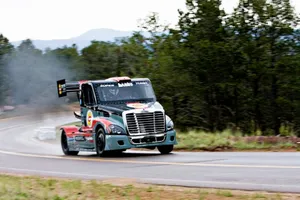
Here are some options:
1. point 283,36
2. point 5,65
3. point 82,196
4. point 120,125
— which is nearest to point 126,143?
point 120,125

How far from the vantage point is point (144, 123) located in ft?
60.5

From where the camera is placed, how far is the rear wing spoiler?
1978 cm

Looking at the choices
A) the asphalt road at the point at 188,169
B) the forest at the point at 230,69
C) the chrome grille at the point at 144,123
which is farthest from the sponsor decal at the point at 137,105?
the forest at the point at 230,69

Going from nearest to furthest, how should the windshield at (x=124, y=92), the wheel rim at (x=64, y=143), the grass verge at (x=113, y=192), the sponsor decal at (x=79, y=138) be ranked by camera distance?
the grass verge at (x=113, y=192) < the windshield at (x=124, y=92) < the sponsor decal at (x=79, y=138) < the wheel rim at (x=64, y=143)

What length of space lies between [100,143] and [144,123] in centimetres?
155

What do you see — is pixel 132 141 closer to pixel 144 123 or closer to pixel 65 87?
pixel 144 123

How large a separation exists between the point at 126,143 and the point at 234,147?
434 cm

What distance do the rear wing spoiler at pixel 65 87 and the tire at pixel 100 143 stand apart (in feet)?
5.83

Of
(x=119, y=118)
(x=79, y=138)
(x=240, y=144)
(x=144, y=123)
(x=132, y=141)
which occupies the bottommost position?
(x=240, y=144)

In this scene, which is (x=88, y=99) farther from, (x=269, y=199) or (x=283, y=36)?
(x=283, y=36)

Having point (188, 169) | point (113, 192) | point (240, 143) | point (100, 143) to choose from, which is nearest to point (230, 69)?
point (240, 143)

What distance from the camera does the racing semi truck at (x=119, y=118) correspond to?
18.3m

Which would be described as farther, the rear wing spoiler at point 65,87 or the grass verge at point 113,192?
the rear wing spoiler at point 65,87

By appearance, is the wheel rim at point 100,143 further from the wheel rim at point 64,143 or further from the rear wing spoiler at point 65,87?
the wheel rim at point 64,143
